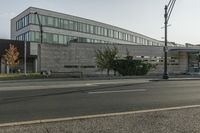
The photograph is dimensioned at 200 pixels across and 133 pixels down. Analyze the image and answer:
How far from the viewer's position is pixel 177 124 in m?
8.66

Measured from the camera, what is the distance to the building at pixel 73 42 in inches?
1844

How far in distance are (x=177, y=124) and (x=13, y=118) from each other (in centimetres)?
482

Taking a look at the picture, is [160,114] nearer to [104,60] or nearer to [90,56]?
[104,60]

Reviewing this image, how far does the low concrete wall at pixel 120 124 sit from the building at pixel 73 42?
1450 inches

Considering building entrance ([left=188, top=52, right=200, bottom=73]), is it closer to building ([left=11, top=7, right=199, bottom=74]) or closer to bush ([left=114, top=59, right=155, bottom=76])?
building ([left=11, top=7, right=199, bottom=74])

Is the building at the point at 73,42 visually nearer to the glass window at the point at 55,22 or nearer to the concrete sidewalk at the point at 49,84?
the glass window at the point at 55,22

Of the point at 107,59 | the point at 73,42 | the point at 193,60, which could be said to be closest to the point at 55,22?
the point at 73,42

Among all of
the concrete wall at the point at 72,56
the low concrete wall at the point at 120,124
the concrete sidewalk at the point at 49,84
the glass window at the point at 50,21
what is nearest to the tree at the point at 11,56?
the concrete wall at the point at 72,56

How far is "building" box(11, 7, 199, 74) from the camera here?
46828 mm

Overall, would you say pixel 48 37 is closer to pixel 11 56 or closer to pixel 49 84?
pixel 11 56

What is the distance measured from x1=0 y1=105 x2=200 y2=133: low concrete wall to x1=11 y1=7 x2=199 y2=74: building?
36.8 metres

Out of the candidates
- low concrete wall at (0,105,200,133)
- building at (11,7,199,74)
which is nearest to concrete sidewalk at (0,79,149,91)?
low concrete wall at (0,105,200,133)

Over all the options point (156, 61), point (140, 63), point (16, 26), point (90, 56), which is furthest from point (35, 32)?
point (140, 63)

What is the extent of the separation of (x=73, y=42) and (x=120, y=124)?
40001mm
